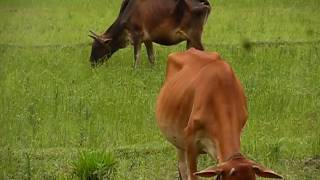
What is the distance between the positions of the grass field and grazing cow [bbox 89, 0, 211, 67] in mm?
334

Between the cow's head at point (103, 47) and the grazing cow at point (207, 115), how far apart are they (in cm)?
657

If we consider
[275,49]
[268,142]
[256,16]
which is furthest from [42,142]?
[256,16]

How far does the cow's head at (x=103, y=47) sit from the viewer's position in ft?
44.3

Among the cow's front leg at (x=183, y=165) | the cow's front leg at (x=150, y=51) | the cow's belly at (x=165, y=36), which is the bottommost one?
the cow's front leg at (x=183, y=165)

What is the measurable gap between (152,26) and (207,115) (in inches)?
299

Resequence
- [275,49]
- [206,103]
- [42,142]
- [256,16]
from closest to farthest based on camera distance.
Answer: [206,103]
[42,142]
[275,49]
[256,16]

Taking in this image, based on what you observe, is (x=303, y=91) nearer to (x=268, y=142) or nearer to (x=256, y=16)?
(x=268, y=142)

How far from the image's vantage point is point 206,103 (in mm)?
6008

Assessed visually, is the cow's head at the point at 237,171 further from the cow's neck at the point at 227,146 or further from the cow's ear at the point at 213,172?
the cow's neck at the point at 227,146

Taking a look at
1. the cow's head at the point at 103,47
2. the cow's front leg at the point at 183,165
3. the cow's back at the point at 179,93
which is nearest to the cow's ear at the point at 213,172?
the cow's back at the point at 179,93

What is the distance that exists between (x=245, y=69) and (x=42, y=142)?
15.1 feet

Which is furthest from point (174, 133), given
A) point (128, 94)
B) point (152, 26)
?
point (152, 26)

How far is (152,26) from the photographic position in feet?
44.0

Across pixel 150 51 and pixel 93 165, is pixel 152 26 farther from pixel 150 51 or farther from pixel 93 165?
pixel 93 165
